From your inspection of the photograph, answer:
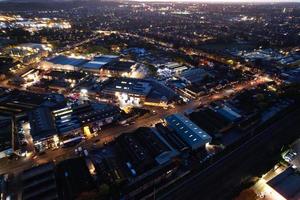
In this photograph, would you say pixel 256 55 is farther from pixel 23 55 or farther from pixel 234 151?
pixel 23 55

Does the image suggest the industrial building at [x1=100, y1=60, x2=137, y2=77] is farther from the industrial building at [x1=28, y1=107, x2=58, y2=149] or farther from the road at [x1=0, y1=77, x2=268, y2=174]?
the industrial building at [x1=28, y1=107, x2=58, y2=149]

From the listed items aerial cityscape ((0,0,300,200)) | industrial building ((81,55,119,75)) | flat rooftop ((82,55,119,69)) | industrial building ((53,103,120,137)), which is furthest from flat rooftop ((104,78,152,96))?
flat rooftop ((82,55,119,69))

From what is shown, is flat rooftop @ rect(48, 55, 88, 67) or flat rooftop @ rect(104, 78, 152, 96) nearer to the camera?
flat rooftop @ rect(104, 78, 152, 96)

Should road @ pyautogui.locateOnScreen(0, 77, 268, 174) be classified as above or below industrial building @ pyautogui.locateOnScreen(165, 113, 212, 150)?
below

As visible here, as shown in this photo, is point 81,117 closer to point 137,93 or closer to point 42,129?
point 42,129

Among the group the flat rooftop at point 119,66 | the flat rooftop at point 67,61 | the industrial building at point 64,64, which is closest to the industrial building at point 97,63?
the flat rooftop at point 119,66
